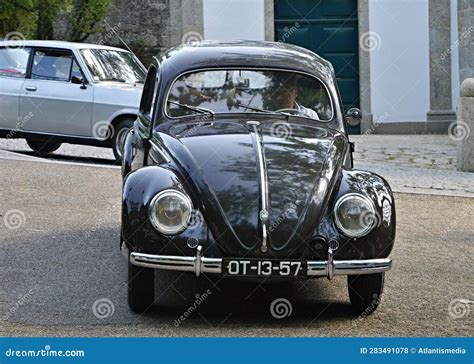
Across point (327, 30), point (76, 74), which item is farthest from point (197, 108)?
point (327, 30)

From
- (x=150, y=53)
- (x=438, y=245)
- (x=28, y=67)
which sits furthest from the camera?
(x=150, y=53)

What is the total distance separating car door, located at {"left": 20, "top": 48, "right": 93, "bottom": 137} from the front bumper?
28.7 feet

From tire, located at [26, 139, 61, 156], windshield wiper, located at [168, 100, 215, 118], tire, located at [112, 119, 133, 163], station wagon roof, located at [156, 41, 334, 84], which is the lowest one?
tire, located at [26, 139, 61, 156]

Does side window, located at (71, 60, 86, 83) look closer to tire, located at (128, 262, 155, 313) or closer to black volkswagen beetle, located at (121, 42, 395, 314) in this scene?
black volkswagen beetle, located at (121, 42, 395, 314)

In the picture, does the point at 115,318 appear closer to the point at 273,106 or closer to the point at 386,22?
the point at 273,106

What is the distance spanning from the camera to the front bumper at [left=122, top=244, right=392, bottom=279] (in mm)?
6348

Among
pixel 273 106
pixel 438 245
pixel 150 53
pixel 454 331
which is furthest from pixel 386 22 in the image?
pixel 454 331

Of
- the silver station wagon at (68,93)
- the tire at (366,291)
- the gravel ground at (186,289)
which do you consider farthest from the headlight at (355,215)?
the silver station wagon at (68,93)

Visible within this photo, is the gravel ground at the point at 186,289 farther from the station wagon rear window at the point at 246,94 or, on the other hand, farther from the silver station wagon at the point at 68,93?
the silver station wagon at the point at 68,93

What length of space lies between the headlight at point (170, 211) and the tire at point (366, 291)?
3.77ft

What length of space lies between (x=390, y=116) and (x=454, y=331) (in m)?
14.4

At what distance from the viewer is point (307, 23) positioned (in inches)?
811

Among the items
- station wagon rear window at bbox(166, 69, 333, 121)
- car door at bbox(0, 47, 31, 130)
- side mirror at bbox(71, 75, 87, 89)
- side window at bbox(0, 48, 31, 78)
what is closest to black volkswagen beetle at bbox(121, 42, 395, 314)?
station wagon rear window at bbox(166, 69, 333, 121)

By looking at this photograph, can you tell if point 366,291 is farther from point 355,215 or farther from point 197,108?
point 197,108
